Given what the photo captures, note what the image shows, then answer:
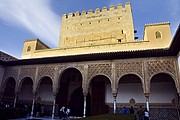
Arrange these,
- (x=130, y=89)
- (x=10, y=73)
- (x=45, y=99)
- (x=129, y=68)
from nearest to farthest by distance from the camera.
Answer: (x=129, y=68)
(x=130, y=89)
(x=10, y=73)
(x=45, y=99)

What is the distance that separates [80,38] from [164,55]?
39.7 feet

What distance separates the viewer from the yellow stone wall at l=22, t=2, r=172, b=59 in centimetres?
Answer: 1487

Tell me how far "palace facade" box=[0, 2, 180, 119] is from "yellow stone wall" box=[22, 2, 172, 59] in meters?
0.10

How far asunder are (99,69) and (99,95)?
9.27 ft

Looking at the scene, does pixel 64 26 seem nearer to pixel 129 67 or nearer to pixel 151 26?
pixel 151 26

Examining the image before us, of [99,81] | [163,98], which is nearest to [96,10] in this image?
[99,81]

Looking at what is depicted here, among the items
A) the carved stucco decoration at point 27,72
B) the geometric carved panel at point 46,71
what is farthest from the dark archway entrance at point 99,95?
the carved stucco decoration at point 27,72

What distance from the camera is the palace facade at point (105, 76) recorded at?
9.56 m

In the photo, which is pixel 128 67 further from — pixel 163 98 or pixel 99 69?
pixel 163 98

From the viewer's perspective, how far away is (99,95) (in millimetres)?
12242

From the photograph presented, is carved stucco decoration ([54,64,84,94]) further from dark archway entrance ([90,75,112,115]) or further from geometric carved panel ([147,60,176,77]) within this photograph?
geometric carved panel ([147,60,176,77])

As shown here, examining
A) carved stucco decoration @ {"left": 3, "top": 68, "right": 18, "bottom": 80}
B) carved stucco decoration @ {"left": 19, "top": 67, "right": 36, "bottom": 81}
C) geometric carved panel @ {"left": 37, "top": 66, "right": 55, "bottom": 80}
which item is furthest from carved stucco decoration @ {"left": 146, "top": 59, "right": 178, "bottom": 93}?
carved stucco decoration @ {"left": 3, "top": 68, "right": 18, "bottom": 80}

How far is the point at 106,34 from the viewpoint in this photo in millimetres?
18797

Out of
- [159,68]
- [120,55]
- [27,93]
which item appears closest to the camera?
[159,68]
